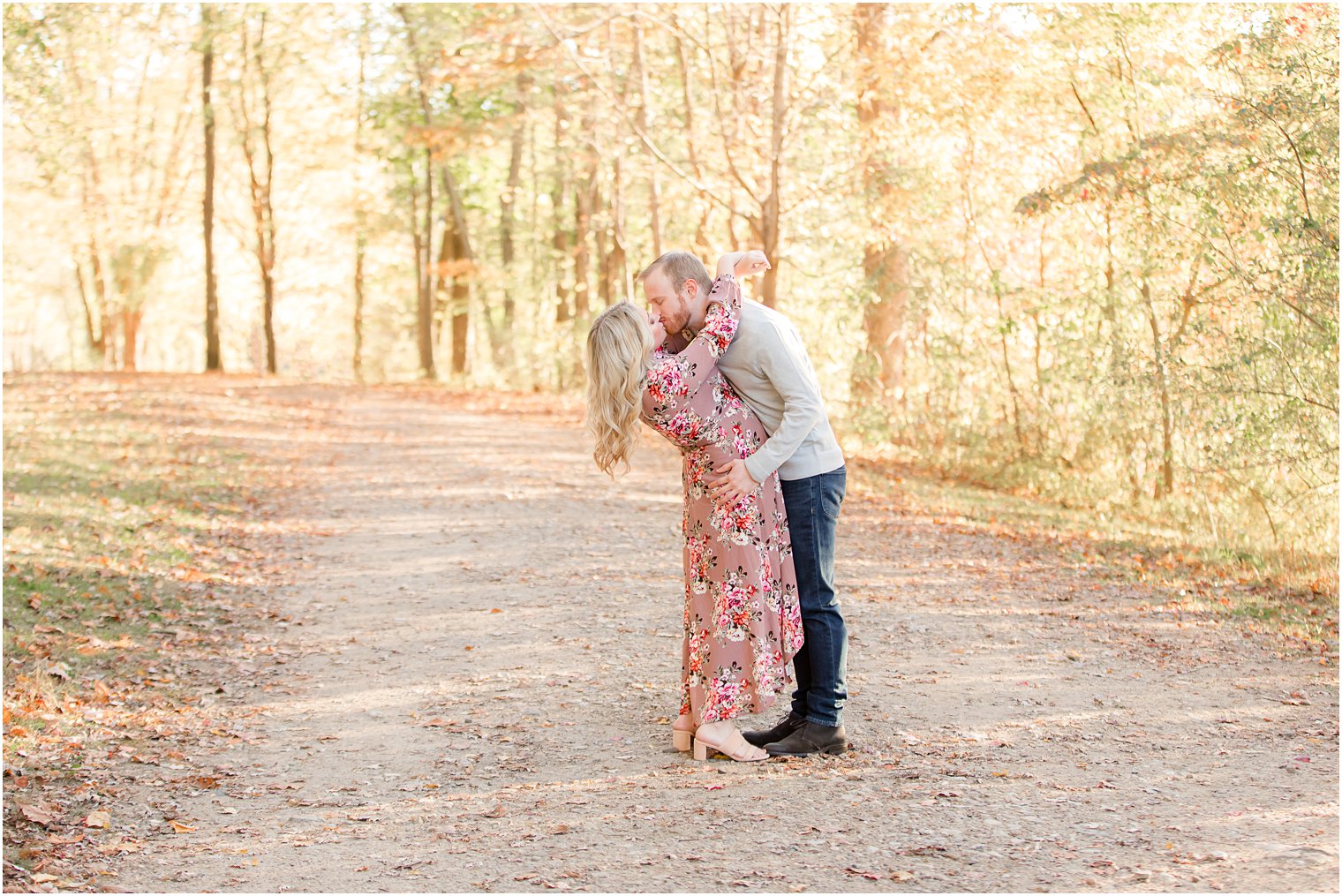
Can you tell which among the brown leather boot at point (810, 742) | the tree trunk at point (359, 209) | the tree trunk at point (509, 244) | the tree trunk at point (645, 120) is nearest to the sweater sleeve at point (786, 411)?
the brown leather boot at point (810, 742)

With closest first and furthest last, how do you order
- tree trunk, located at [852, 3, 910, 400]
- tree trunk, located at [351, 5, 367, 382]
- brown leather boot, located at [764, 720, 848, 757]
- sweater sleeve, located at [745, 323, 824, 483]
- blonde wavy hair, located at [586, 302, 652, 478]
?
blonde wavy hair, located at [586, 302, 652, 478], sweater sleeve, located at [745, 323, 824, 483], brown leather boot, located at [764, 720, 848, 757], tree trunk, located at [852, 3, 910, 400], tree trunk, located at [351, 5, 367, 382]

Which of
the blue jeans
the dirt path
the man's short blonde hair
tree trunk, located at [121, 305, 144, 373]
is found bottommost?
the dirt path

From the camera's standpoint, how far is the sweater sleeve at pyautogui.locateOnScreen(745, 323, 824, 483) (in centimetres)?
462

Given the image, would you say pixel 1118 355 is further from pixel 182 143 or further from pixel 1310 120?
pixel 182 143

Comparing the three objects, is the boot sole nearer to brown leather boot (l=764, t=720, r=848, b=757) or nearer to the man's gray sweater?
brown leather boot (l=764, t=720, r=848, b=757)

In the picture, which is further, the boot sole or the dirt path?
the boot sole

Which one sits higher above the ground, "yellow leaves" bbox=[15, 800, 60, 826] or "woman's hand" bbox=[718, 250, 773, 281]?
"woman's hand" bbox=[718, 250, 773, 281]

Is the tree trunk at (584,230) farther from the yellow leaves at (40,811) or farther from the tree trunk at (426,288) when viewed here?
the yellow leaves at (40,811)

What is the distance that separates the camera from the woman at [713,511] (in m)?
4.54

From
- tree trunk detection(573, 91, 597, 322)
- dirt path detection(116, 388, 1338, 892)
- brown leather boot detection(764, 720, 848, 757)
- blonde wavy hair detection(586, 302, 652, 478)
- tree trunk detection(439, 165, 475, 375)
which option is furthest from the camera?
tree trunk detection(439, 165, 475, 375)

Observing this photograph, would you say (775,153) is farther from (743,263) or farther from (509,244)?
(509,244)

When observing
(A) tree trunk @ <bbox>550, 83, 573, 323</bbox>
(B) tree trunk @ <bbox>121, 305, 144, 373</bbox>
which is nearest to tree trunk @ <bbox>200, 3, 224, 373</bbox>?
(A) tree trunk @ <bbox>550, 83, 573, 323</bbox>

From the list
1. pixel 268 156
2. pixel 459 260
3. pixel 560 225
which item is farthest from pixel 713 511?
A: pixel 268 156

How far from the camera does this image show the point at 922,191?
13.3 meters
